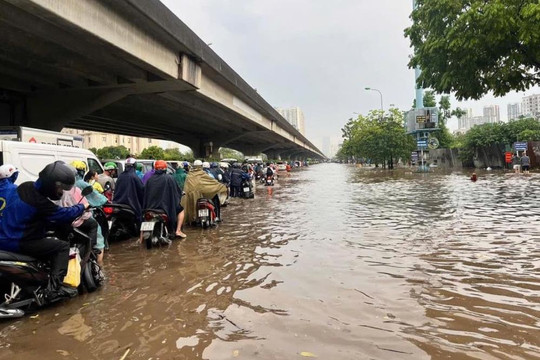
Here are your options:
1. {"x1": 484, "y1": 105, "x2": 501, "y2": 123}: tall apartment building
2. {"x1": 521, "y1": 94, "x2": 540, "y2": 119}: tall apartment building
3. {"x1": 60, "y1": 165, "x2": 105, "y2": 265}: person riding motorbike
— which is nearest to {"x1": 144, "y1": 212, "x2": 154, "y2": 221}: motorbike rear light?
{"x1": 60, "y1": 165, "x2": 105, "y2": 265}: person riding motorbike

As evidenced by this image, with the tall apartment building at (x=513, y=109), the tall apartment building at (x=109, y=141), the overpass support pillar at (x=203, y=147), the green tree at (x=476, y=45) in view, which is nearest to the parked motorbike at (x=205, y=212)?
the green tree at (x=476, y=45)

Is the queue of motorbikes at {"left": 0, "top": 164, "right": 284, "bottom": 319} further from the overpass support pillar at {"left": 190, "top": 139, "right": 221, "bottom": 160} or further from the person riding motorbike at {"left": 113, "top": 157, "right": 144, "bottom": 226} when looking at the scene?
the overpass support pillar at {"left": 190, "top": 139, "right": 221, "bottom": 160}

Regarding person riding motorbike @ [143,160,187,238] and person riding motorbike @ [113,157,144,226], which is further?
person riding motorbike @ [113,157,144,226]

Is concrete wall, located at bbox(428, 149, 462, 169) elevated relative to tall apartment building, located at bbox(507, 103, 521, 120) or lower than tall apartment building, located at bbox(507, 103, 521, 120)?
lower

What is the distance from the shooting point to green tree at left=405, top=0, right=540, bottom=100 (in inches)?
419

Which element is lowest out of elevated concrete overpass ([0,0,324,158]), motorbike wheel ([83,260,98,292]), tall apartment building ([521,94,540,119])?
motorbike wheel ([83,260,98,292])

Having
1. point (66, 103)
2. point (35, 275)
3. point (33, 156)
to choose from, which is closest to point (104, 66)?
point (66, 103)

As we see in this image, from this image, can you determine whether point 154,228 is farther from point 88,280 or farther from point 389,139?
point 389,139

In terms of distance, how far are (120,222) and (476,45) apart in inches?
419

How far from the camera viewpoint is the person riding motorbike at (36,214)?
4.08 m

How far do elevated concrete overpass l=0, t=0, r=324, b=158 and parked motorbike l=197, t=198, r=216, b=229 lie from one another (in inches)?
222

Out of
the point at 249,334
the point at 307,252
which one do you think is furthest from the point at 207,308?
the point at 307,252

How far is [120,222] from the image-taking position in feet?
27.1

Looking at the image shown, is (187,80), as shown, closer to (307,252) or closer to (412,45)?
(412,45)
